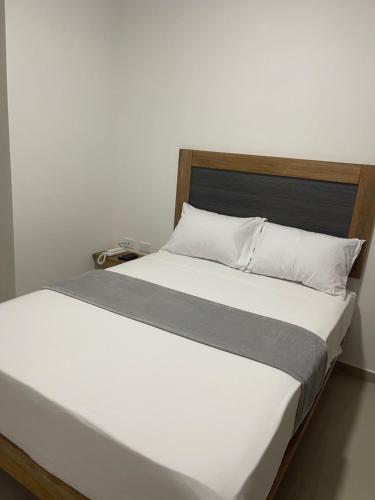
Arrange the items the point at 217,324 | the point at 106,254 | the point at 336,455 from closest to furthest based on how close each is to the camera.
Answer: the point at 217,324 < the point at 336,455 < the point at 106,254

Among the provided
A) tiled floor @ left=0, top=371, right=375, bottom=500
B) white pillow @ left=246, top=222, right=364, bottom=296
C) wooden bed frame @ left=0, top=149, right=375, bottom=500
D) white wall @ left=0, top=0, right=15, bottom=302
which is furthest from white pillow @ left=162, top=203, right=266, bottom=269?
white wall @ left=0, top=0, right=15, bottom=302

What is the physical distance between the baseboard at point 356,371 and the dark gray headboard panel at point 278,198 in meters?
0.89

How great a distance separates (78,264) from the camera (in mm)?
2967

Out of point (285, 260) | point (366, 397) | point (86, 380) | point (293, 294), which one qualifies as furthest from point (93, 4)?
point (366, 397)

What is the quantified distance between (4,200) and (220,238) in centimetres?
145

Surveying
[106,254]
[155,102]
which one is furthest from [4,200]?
[155,102]

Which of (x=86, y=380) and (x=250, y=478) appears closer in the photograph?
(x=250, y=478)

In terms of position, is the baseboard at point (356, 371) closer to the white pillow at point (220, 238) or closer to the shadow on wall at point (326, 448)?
the shadow on wall at point (326, 448)

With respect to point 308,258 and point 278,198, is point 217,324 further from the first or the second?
point 278,198

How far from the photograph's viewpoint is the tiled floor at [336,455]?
5.09 feet

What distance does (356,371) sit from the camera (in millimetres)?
2414

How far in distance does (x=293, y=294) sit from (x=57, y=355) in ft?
4.21

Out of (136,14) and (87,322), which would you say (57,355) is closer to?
(87,322)

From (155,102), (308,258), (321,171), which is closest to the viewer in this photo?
(308,258)
